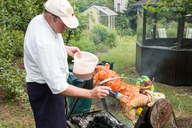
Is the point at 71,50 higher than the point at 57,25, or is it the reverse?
the point at 57,25

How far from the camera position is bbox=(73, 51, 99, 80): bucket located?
2.97 m

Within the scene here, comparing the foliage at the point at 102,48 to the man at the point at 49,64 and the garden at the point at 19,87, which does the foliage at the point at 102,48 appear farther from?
the man at the point at 49,64

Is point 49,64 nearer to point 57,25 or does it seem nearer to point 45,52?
point 45,52

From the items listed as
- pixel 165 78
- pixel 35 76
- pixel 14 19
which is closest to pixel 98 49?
pixel 165 78

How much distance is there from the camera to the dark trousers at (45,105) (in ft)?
7.10

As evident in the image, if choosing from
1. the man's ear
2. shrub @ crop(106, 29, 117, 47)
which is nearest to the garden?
the man's ear

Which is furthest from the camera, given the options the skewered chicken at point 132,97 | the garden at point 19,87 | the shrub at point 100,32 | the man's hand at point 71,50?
the shrub at point 100,32

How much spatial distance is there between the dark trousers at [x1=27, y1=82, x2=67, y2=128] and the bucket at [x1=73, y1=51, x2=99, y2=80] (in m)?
0.83

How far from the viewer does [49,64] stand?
68.3 inches

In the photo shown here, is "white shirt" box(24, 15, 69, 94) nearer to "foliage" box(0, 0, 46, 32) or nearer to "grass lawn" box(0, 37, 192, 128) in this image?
"grass lawn" box(0, 37, 192, 128)

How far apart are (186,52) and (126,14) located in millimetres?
12234

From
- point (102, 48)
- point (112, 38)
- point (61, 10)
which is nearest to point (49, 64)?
point (61, 10)

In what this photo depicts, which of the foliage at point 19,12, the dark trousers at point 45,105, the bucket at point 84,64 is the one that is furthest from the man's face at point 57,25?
the foliage at point 19,12

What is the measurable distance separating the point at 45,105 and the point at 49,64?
2.44 ft
